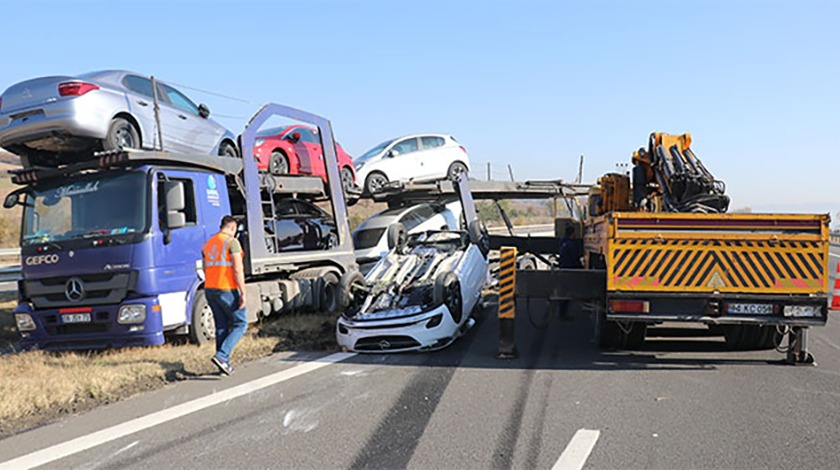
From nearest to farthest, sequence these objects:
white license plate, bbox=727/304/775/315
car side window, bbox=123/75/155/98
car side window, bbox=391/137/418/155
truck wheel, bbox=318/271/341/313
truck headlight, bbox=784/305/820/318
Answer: truck headlight, bbox=784/305/820/318 < white license plate, bbox=727/304/775/315 < car side window, bbox=123/75/155/98 < truck wheel, bbox=318/271/341/313 < car side window, bbox=391/137/418/155

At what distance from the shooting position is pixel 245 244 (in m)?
8.97

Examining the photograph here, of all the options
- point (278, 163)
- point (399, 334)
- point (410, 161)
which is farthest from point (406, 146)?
point (399, 334)

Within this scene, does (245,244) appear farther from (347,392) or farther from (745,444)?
(745,444)

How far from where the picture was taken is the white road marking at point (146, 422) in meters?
4.51

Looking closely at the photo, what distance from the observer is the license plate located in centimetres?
751

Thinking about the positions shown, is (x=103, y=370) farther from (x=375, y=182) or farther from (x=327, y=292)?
(x=375, y=182)

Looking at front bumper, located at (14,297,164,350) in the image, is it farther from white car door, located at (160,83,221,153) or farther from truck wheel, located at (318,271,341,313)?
truck wheel, located at (318,271,341,313)

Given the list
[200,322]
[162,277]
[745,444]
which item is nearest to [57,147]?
[162,277]

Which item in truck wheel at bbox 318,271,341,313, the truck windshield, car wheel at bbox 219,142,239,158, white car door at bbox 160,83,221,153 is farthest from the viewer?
truck wheel at bbox 318,271,341,313

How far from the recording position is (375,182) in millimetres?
14836

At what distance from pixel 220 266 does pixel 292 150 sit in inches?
191

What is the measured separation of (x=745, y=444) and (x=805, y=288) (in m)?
2.90

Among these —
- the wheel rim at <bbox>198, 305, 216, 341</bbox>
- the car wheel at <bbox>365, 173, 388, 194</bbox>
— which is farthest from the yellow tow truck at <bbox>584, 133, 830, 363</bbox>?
the car wheel at <bbox>365, 173, 388, 194</bbox>

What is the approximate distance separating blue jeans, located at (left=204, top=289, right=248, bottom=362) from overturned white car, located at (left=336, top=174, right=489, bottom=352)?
152 cm
